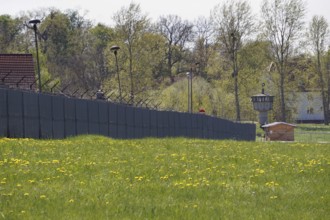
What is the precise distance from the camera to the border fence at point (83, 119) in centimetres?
2753

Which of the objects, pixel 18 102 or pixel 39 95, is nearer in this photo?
pixel 18 102

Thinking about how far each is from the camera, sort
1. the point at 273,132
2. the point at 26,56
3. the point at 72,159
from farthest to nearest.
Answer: the point at 273,132 → the point at 26,56 → the point at 72,159

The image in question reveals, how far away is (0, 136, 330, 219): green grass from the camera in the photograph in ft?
31.9

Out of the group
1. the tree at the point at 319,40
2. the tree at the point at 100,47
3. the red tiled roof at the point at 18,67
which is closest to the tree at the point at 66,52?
the tree at the point at 100,47

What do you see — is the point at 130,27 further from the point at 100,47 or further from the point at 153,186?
the point at 153,186

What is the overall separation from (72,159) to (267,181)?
4.46 m

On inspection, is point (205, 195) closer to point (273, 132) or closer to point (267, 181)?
point (267, 181)

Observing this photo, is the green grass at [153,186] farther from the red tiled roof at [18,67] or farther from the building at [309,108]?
the building at [309,108]

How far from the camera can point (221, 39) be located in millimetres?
78250

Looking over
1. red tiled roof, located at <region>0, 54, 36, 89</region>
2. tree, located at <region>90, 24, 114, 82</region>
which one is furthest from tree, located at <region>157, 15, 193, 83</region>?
red tiled roof, located at <region>0, 54, 36, 89</region>

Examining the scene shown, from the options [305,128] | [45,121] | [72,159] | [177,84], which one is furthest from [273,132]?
[72,159]

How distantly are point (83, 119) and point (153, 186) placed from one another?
22.7 metres

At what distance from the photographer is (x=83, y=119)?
34.3 metres

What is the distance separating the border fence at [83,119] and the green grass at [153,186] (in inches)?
397
